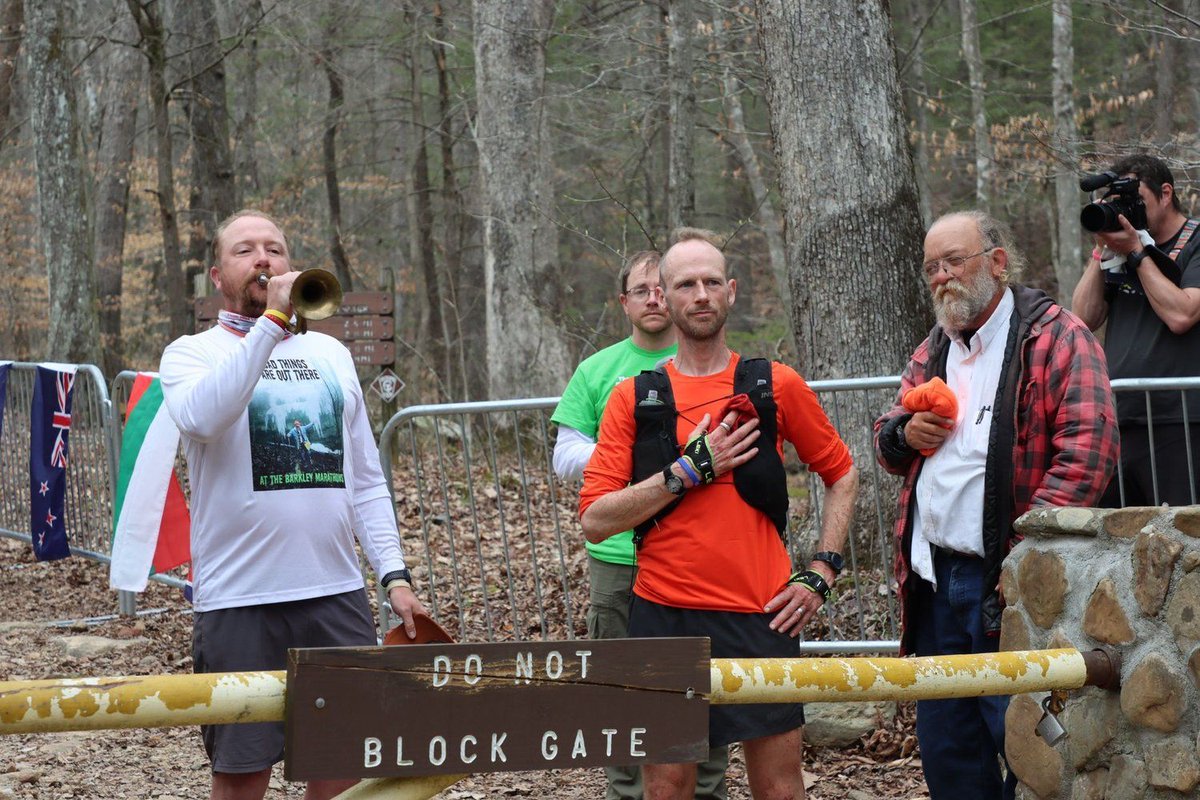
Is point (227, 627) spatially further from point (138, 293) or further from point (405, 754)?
point (138, 293)

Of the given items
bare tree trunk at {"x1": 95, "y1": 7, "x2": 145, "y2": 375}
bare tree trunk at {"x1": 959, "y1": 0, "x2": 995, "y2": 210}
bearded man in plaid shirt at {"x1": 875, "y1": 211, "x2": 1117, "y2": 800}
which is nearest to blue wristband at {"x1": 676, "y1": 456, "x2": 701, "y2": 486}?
bearded man in plaid shirt at {"x1": 875, "y1": 211, "x2": 1117, "y2": 800}

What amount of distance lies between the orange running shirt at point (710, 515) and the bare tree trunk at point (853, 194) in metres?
2.47

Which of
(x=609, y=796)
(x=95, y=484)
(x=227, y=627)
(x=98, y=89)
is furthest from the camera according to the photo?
(x=98, y=89)

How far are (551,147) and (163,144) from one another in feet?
16.9

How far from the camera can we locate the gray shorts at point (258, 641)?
3.51 m

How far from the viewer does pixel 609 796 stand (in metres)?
4.77

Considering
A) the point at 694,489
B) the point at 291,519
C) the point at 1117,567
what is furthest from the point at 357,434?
the point at 1117,567

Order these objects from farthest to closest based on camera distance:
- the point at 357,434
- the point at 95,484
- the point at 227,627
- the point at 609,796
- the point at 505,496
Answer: the point at 505,496 → the point at 95,484 → the point at 609,796 → the point at 357,434 → the point at 227,627

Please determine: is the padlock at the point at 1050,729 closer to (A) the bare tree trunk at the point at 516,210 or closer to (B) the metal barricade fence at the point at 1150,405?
(B) the metal barricade fence at the point at 1150,405

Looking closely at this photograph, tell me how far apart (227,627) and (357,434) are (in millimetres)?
701

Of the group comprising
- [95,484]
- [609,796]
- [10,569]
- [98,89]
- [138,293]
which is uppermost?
[98,89]

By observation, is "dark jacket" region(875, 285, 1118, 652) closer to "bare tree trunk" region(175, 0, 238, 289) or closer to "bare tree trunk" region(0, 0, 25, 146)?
"bare tree trunk" region(175, 0, 238, 289)

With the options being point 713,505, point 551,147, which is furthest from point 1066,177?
point 713,505

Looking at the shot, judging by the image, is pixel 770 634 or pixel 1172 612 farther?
pixel 770 634
